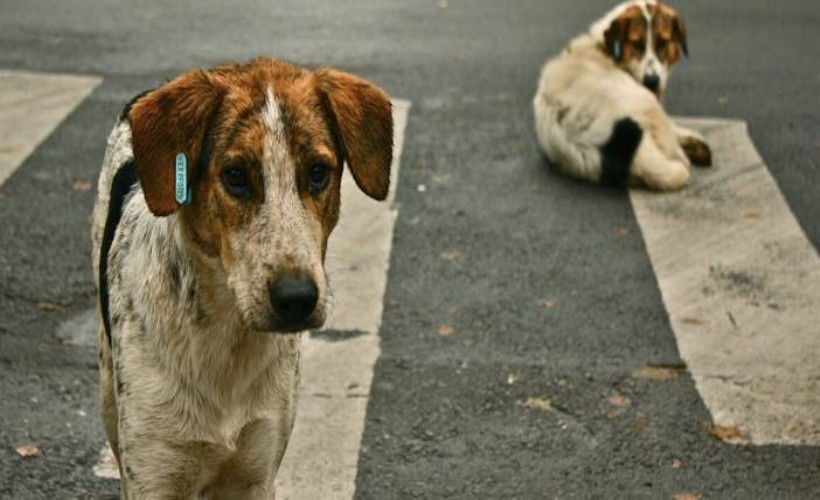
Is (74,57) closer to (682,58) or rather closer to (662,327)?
(682,58)

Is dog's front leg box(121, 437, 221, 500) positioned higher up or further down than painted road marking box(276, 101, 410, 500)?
higher up

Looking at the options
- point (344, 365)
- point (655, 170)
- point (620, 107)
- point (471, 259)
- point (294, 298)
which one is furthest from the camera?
point (620, 107)

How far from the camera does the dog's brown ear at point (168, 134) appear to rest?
4.62 meters

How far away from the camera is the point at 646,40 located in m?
10.7


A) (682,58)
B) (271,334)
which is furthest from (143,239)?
(682,58)

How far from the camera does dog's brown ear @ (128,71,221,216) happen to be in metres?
4.62

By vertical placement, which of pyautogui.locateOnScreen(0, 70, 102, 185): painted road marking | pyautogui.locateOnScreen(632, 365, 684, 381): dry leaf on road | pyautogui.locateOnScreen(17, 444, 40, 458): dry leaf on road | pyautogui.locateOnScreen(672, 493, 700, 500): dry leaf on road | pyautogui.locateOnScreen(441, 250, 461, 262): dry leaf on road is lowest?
pyautogui.locateOnScreen(0, 70, 102, 185): painted road marking

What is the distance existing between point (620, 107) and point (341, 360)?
3463mm

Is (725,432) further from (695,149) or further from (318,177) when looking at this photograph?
(695,149)

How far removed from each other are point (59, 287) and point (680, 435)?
329 cm

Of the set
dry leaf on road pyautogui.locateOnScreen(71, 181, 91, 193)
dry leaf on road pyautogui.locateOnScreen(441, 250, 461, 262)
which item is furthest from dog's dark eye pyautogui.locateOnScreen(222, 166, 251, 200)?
dry leaf on road pyautogui.locateOnScreen(71, 181, 91, 193)

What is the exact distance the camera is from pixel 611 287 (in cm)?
848

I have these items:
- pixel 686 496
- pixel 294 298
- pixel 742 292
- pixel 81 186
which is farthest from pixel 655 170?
pixel 294 298

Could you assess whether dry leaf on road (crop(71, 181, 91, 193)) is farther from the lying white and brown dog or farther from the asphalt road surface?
the lying white and brown dog
